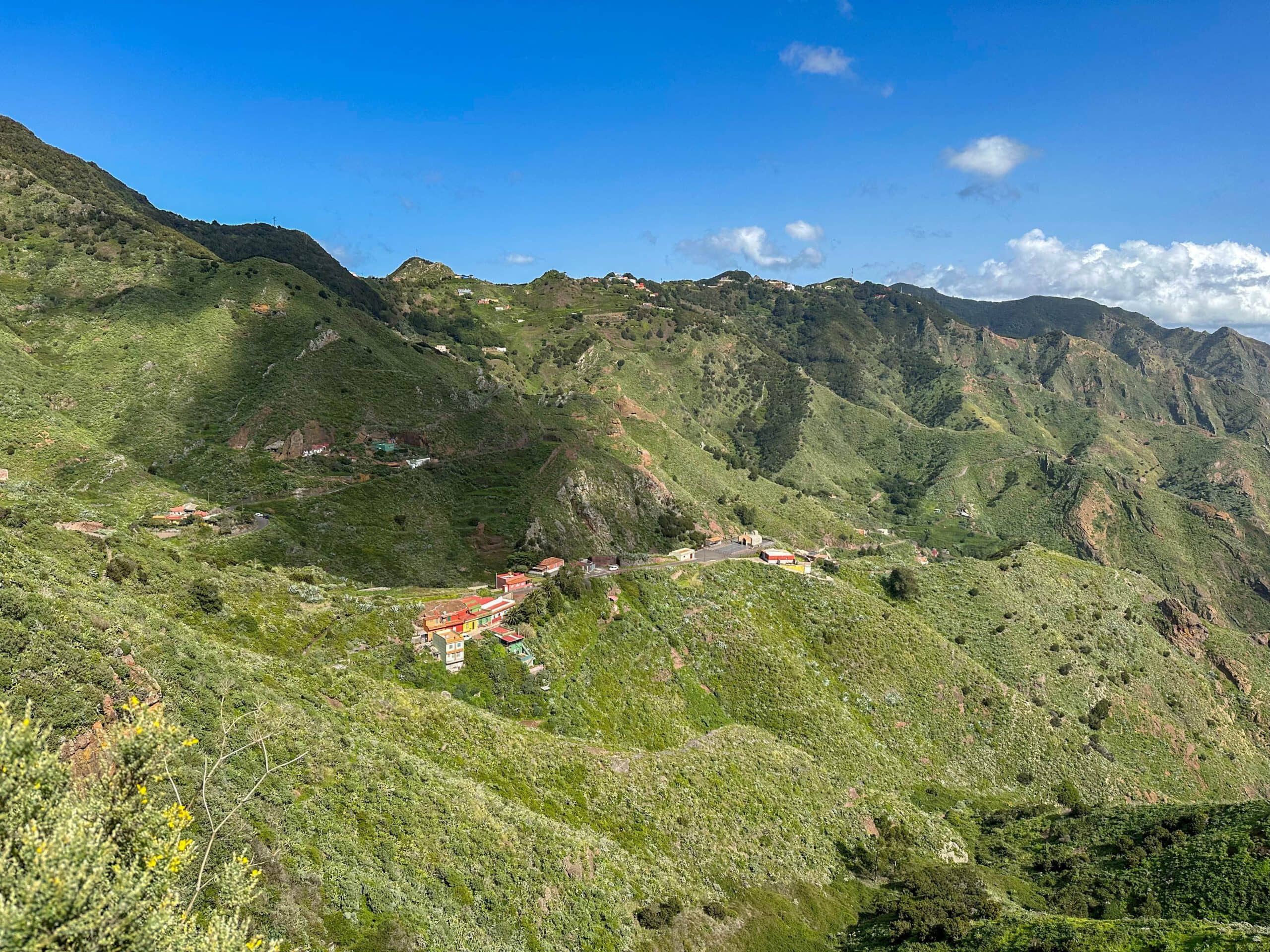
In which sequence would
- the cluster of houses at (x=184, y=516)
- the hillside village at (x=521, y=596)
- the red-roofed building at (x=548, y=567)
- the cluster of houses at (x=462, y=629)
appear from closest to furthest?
the cluster of houses at (x=462, y=629) → the hillside village at (x=521, y=596) → the cluster of houses at (x=184, y=516) → the red-roofed building at (x=548, y=567)

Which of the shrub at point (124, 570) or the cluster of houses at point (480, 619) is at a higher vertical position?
the shrub at point (124, 570)

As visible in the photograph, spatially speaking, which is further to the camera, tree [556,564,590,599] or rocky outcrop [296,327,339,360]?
rocky outcrop [296,327,339,360]

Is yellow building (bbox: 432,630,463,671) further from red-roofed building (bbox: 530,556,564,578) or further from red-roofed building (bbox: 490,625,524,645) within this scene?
red-roofed building (bbox: 530,556,564,578)

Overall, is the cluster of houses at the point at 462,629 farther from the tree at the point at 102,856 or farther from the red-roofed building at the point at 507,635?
the tree at the point at 102,856

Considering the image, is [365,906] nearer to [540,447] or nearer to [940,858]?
[940,858]

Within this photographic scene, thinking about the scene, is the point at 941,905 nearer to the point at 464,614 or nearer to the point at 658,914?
the point at 658,914

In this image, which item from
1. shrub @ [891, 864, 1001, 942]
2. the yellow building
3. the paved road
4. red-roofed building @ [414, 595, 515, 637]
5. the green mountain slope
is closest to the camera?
the green mountain slope

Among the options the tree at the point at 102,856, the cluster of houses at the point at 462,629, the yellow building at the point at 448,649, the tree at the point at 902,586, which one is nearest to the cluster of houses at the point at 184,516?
the cluster of houses at the point at 462,629

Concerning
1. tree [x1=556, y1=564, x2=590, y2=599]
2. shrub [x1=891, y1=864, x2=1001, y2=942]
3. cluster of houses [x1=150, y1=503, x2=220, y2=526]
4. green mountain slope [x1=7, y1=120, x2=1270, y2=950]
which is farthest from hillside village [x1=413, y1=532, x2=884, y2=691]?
shrub [x1=891, y1=864, x2=1001, y2=942]
